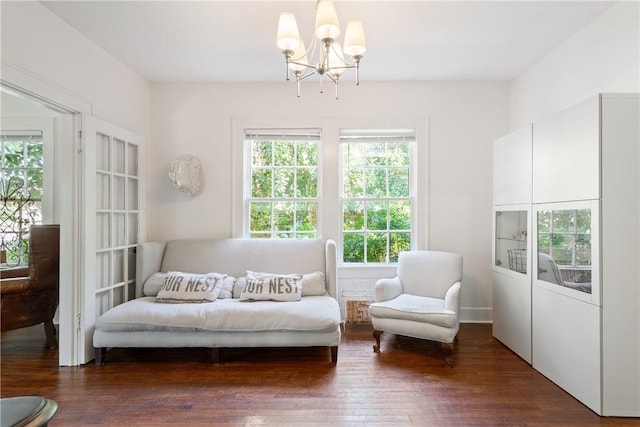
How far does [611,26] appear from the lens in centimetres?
245

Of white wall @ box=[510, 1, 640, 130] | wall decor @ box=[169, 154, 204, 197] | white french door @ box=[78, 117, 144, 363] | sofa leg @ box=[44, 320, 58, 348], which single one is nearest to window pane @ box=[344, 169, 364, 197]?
wall decor @ box=[169, 154, 204, 197]

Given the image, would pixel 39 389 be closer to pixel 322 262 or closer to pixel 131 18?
pixel 322 262

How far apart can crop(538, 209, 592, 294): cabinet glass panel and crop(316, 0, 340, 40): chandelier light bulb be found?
1.98 metres

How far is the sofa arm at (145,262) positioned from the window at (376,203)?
2.06 metres

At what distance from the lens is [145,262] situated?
3299 mm

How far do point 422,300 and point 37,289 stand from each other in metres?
3.61

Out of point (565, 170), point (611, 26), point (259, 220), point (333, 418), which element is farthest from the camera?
point (259, 220)

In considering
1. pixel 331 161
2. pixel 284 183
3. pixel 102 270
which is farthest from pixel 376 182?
pixel 102 270

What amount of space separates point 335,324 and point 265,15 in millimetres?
2497

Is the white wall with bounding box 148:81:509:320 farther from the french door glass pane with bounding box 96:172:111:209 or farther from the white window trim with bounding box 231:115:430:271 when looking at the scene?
the french door glass pane with bounding box 96:172:111:209

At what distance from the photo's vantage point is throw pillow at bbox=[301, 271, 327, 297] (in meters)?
3.22

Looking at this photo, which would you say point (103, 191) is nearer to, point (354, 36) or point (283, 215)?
point (283, 215)

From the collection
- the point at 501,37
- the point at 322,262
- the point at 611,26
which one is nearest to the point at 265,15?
the point at 501,37

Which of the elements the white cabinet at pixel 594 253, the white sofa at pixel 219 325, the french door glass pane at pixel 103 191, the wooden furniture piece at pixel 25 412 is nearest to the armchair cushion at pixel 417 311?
the white sofa at pixel 219 325
